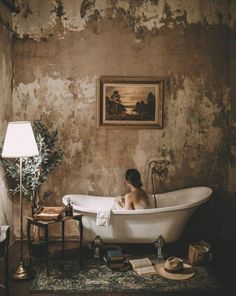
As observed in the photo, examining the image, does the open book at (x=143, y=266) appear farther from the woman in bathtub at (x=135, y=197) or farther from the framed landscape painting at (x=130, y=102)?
the framed landscape painting at (x=130, y=102)

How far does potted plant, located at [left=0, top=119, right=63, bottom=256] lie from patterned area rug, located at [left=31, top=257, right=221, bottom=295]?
72 cm

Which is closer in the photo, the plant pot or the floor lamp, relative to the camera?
the floor lamp

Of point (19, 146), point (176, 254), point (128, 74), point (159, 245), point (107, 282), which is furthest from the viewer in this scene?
point (128, 74)

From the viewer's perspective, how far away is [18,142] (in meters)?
4.05

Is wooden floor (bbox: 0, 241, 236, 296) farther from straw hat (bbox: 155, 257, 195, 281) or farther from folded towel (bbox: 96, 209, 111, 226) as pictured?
folded towel (bbox: 96, 209, 111, 226)

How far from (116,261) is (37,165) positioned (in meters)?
1.43

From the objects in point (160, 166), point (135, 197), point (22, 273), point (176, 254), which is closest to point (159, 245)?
point (176, 254)

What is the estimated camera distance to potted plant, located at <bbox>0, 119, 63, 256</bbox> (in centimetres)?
471

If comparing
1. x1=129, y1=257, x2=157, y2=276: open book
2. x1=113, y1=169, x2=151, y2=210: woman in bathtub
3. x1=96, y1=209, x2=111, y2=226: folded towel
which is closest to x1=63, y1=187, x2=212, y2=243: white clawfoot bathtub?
x1=96, y1=209, x2=111, y2=226: folded towel

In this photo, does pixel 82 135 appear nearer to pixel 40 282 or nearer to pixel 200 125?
pixel 200 125

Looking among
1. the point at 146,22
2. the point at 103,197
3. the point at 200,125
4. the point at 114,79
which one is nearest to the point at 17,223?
the point at 103,197

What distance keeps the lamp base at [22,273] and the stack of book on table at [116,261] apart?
81cm

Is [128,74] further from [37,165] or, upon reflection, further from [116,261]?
[116,261]

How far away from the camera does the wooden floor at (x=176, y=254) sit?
3.84 m
